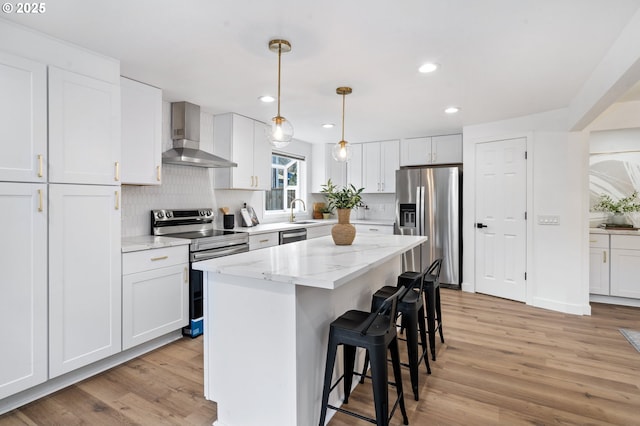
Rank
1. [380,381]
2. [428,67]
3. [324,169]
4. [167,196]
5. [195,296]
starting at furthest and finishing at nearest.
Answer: [324,169], [167,196], [195,296], [428,67], [380,381]

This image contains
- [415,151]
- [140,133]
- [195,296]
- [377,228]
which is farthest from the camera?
[377,228]

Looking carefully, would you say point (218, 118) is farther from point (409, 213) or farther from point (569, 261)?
point (569, 261)

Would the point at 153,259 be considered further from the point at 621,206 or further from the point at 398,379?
the point at 621,206

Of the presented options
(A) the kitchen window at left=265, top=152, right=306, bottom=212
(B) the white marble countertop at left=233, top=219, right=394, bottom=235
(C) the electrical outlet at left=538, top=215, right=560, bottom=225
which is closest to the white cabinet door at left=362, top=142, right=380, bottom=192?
(B) the white marble countertop at left=233, top=219, right=394, bottom=235

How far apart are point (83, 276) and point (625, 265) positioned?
5.47 metres

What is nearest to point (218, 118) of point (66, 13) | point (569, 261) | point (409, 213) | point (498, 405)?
point (66, 13)

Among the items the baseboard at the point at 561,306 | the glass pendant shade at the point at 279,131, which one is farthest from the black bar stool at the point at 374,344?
the baseboard at the point at 561,306

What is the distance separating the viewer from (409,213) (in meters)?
5.10

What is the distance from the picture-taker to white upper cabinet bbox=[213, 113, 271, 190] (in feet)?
13.1

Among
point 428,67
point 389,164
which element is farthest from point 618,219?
point 428,67

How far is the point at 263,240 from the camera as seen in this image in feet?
13.0

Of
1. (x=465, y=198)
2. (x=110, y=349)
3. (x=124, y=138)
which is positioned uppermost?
(x=124, y=138)

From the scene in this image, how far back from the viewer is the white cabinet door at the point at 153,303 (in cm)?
260

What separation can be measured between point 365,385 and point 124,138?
2.72 meters
